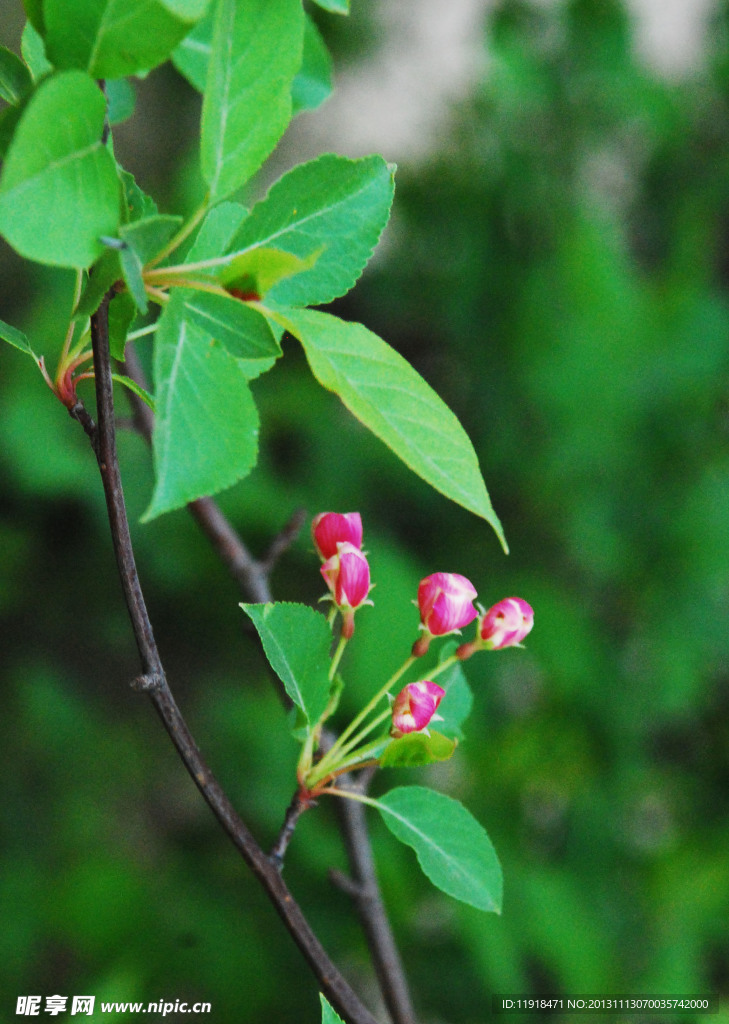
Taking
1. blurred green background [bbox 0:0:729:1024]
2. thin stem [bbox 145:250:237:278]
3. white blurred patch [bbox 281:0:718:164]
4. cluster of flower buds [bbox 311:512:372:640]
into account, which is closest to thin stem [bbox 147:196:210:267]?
thin stem [bbox 145:250:237:278]

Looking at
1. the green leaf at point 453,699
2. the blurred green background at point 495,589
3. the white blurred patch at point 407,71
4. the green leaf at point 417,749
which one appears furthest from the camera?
the white blurred patch at point 407,71

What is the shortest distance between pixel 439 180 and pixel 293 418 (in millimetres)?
462

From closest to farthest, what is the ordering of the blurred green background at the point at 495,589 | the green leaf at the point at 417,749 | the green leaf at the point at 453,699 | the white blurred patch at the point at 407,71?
the green leaf at the point at 417,749 < the green leaf at the point at 453,699 < the blurred green background at the point at 495,589 < the white blurred patch at the point at 407,71

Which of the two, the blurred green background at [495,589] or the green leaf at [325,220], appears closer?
the green leaf at [325,220]

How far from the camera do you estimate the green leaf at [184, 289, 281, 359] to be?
0.79 ft

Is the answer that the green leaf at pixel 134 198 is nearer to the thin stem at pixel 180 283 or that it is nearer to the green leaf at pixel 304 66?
the thin stem at pixel 180 283

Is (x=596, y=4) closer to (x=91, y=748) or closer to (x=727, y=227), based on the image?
(x=727, y=227)

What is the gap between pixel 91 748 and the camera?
1473 millimetres

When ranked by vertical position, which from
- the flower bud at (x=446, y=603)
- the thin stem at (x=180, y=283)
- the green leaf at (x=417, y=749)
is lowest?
the green leaf at (x=417, y=749)

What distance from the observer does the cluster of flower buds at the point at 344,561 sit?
0.34m

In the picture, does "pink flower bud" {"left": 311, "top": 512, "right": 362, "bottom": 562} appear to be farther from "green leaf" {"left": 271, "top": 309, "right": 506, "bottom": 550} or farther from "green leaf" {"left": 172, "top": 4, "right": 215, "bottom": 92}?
"green leaf" {"left": 172, "top": 4, "right": 215, "bottom": 92}

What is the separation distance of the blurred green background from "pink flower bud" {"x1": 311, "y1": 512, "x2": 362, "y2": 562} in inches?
21.2

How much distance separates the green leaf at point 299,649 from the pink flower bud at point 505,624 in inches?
2.4

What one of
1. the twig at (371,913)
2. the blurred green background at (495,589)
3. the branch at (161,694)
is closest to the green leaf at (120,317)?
the branch at (161,694)
